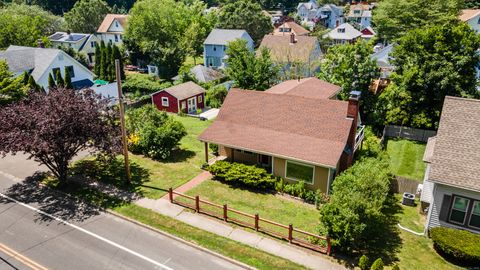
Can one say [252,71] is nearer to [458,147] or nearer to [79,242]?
[458,147]

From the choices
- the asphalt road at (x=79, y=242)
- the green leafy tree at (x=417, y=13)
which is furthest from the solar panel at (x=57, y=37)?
the green leafy tree at (x=417, y=13)

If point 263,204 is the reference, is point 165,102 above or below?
above

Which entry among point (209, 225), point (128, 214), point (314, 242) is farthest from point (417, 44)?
point (128, 214)

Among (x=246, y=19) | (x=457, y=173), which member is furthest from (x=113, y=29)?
(x=457, y=173)

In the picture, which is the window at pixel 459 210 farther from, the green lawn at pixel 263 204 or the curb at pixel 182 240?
the curb at pixel 182 240

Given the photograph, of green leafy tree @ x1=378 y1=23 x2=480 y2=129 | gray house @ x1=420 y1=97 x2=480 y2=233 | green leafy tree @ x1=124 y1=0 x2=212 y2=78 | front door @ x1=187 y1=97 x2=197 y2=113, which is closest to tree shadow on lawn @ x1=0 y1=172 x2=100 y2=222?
gray house @ x1=420 y1=97 x2=480 y2=233
